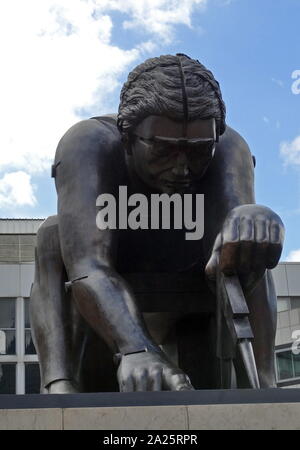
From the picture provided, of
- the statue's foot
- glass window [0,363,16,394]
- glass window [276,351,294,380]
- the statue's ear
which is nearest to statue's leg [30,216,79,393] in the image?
the statue's foot

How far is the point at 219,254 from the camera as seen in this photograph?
3254mm

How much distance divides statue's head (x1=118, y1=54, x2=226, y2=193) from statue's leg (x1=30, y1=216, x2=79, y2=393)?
2.03 feet

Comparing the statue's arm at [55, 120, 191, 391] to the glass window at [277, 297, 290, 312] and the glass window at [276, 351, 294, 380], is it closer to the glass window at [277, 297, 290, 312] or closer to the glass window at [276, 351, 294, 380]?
the glass window at [276, 351, 294, 380]

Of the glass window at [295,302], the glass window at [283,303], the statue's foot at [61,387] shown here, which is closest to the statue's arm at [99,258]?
the statue's foot at [61,387]

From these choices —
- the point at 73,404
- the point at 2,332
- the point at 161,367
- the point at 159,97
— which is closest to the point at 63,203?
the point at 159,97

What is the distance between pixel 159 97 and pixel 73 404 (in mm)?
1441

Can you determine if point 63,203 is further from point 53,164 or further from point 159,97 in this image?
point 159,97

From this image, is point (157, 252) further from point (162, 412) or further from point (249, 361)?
point (162, 412)

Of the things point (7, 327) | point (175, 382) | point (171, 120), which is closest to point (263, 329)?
point (175, 382)

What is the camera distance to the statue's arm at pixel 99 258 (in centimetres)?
304

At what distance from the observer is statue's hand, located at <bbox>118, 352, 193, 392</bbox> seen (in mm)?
2943

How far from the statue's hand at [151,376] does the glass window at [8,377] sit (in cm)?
2230

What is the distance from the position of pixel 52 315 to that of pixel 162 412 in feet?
4.43
